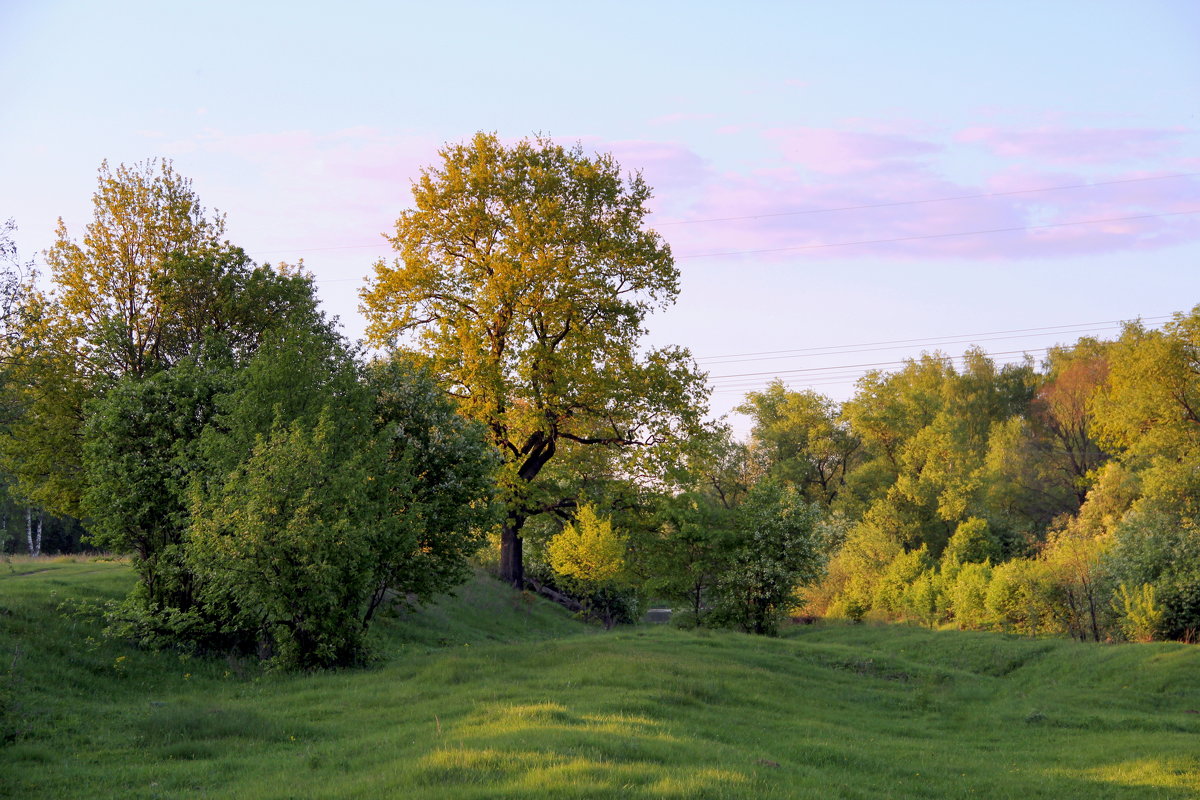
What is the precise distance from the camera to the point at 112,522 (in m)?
25.4

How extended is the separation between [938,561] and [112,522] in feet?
196

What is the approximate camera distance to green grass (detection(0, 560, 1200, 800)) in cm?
1315

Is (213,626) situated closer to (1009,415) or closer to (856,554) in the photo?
(856,554)

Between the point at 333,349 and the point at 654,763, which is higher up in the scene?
the point at 333,349

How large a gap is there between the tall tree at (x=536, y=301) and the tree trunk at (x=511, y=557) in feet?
6.80

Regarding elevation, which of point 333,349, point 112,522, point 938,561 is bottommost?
point 938,561

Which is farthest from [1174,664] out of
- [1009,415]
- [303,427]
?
[1009,415]

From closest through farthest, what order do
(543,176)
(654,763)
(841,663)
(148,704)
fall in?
(654,763) → (148,704) → (841,663) → (543,176)

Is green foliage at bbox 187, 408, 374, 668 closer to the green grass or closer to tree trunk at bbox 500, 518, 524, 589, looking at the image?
the green grass

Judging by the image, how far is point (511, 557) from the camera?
44.2 m

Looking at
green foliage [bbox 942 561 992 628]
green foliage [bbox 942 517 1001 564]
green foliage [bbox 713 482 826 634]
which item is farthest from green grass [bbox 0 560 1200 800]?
green foliage [bbox 942 517 1001 564]

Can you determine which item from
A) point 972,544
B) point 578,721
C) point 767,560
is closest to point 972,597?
point 972,544

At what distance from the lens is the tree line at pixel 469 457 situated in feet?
79.0

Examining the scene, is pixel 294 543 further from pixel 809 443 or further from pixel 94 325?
pixel 809 443
